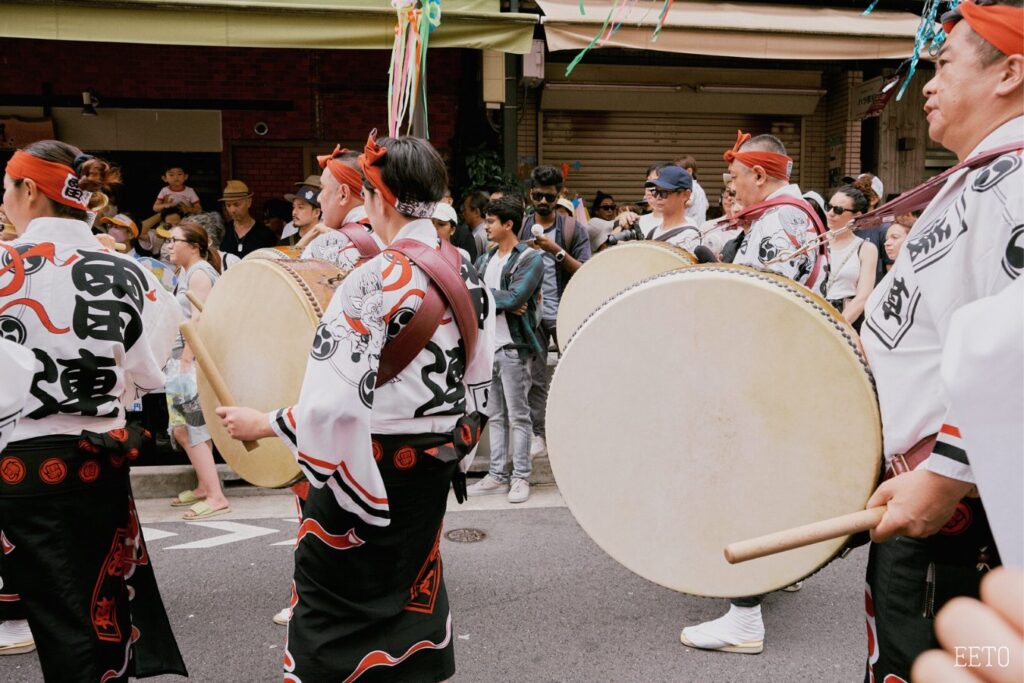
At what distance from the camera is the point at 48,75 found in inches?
342

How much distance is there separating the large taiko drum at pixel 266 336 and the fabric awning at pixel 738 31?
483 centimetres

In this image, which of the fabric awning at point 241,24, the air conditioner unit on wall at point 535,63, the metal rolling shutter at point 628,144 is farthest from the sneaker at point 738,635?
the metal rolling shutter at point 628,144

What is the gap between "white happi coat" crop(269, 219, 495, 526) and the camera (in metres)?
1.88

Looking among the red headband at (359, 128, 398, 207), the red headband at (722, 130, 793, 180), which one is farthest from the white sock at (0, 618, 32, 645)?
the red headband at (722, 130, 793, 180)

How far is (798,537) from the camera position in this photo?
1343 millimetres

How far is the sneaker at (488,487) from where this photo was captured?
5004 mm

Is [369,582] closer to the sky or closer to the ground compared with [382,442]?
closer to the ground

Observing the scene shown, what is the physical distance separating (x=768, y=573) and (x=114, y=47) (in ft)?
30.2

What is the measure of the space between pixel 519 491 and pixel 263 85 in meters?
6.28

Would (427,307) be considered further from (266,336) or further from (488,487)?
(488,487)

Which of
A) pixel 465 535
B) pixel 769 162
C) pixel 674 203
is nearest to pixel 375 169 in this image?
pixel 769 162

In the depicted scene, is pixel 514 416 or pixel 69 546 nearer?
pixel 69 546

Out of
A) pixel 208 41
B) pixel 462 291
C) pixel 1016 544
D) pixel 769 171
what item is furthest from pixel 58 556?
pixel 208 41

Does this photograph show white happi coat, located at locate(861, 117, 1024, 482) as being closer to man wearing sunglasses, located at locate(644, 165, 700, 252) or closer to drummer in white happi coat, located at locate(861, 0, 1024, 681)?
drummer in white happi coat, located at locate(861, 0, 1024, 681)
